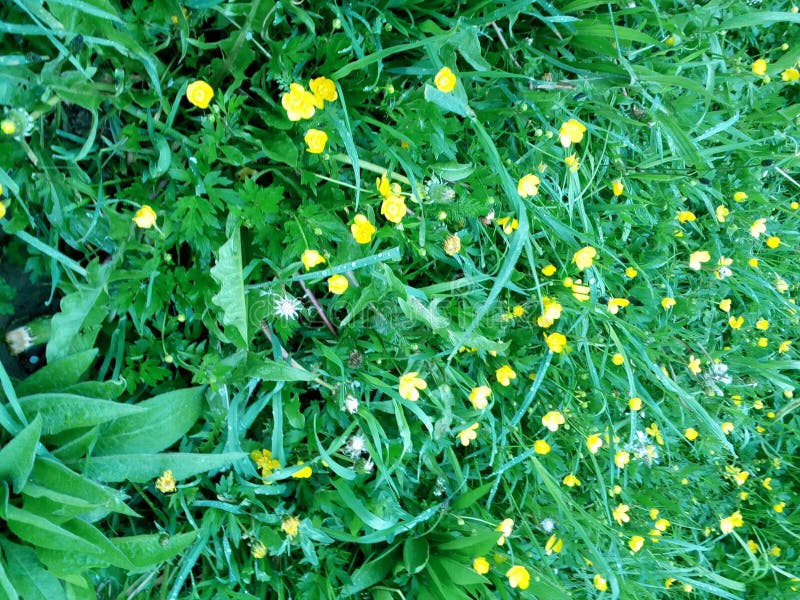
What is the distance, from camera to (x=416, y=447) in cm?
181

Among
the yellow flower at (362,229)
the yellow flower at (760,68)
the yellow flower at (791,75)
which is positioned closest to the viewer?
the yellow flower at (362,229)

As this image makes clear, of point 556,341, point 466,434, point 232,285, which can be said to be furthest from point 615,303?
point 232,285

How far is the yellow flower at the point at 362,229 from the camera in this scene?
1454 millimetres

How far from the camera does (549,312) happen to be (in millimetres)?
1850

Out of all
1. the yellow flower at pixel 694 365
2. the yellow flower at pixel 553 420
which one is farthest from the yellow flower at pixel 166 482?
the yellow flower at pixel 694 365

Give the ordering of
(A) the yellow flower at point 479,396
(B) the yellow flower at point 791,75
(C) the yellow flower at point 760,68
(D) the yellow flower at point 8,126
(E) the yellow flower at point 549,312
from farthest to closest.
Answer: (B) the yellow flower at point 791,75 < (C) the yellow flower at point 760,68 < (E) the yellow flower at point 549,312 < (A) the yellow flower at point 479,396 < (D) the yellow flower at point 8,126

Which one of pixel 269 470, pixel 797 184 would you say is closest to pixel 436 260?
pixel 269 470

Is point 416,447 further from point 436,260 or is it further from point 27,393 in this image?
point 27,393

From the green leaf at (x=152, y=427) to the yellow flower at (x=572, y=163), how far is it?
52.1 inches

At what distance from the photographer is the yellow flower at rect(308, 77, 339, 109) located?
143cm

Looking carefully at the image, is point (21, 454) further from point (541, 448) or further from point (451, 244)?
point (541, 448)

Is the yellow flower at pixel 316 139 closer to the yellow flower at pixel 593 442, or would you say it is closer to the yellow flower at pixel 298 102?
the yellow flower at pixel 298 102

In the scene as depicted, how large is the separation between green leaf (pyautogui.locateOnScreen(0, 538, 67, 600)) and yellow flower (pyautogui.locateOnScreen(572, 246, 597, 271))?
1.70 meters

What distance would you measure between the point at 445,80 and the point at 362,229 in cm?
44
